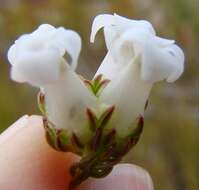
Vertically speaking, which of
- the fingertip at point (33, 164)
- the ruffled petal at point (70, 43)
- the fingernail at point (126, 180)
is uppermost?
the ruffled petal at point (70, 43)

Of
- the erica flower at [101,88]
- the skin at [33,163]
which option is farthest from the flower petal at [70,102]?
the skin at [33,163]

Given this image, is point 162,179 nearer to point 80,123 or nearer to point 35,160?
point 35,160

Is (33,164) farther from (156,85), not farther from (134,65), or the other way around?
(156,85)

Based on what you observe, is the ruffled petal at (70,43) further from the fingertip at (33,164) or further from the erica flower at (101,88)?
the fingertip at (33,164)

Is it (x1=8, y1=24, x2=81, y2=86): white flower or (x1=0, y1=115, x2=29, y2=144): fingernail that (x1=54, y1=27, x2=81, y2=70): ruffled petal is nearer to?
(x1=8, y1=24, x2=81, y2=86): white flower

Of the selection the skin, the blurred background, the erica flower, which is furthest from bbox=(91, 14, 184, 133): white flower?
the blurred background

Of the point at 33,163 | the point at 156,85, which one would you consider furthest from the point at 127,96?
the point at 156,85

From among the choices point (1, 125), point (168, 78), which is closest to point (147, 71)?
point (168, 78)
